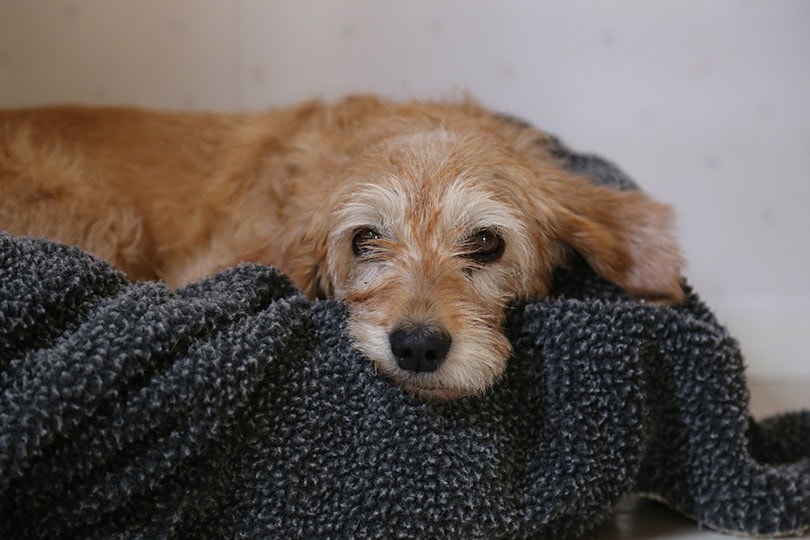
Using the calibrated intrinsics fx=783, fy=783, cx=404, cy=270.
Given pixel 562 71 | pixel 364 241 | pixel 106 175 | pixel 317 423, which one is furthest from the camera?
pixel 562 71

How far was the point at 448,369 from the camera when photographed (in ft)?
4.67

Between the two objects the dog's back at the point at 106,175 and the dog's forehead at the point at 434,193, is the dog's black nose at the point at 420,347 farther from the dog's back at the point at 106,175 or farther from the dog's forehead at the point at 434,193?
the dog's back at the point at 106,175

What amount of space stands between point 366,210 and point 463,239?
0.23 metres

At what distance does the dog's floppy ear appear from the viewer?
5.92ft

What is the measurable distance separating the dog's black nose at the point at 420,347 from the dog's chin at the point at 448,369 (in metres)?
0.01

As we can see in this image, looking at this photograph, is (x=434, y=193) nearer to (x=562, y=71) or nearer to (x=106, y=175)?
(x=106, y=175)

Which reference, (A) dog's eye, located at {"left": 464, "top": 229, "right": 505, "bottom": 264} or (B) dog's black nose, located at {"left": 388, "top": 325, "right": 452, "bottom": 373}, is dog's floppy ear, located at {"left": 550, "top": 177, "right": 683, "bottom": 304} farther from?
(B) dog's black nose, located at {"left": 388, "top": 325, "right": 452, "bottom": 373}

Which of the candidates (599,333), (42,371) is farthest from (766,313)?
(42,371)

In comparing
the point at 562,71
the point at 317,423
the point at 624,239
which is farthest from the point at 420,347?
the point at 562,71

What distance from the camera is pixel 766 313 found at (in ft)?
9.80

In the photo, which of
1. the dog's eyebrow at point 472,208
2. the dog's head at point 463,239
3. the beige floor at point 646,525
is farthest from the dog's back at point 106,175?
the beige floor at point 646,525

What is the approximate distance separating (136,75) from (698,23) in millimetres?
1970

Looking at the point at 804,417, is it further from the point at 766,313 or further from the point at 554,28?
the point at 554,28

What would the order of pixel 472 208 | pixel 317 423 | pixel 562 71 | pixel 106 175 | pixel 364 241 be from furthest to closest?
pixel 562 71, pixel 106 175, pixel 364 241, pixel 472 208, pixel 317 423
